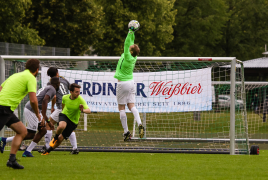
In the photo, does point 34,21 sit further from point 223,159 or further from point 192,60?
point 223,159

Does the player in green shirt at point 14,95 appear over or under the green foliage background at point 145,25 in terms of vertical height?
under

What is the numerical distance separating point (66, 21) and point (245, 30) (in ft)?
76.0

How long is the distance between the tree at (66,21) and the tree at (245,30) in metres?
19.7

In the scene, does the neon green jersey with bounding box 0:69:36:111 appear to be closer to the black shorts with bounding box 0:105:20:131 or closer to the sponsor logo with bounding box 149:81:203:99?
the black shorts with bounding box 0:105:20:131

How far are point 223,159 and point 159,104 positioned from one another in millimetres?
3362

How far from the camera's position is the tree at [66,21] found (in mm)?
26938

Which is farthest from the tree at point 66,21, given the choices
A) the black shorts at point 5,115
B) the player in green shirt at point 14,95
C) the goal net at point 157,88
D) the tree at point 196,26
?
the black shorts at point 5,115

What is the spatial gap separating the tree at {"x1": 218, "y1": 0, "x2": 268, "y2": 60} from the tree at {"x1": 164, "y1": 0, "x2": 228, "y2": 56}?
9.57ft

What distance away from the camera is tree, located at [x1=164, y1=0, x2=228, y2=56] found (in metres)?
40.4

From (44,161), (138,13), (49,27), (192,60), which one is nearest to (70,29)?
(49,27)

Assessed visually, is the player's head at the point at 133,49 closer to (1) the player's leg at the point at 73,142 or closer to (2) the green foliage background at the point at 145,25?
(1) the player's leg at the point at 73,142

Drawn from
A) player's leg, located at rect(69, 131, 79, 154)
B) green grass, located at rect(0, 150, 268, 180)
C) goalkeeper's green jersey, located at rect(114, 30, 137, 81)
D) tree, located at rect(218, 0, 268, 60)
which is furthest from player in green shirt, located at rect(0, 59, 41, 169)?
tree, located at rect(218, 0, 268, 60)

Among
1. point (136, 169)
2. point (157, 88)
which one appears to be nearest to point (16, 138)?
point (136, 169)

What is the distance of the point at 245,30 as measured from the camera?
44906mm
